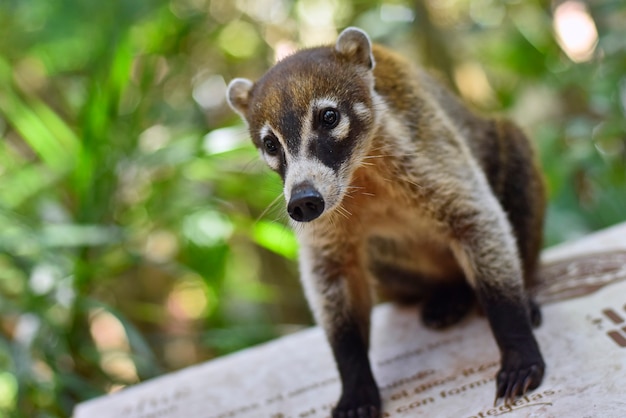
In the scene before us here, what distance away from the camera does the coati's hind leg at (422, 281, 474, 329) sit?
9.25 feet

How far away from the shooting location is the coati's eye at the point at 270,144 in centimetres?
223

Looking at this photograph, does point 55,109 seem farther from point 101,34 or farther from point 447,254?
point 447,254

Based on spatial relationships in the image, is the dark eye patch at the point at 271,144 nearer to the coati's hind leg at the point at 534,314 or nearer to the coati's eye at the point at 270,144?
the coati's eye at the point at 270,144

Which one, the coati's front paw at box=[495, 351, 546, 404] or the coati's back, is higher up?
the coati's back

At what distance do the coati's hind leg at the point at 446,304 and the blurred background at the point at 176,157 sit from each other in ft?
2.51

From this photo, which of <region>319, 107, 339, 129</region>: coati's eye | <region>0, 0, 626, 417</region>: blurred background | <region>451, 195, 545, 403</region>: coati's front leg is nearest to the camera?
<region>319, 107, 339, 129</region>: coati's eye

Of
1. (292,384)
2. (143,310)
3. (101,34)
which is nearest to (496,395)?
(292,384)

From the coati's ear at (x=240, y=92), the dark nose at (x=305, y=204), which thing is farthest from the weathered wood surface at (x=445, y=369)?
the coati's ear at (x=240, y=92)

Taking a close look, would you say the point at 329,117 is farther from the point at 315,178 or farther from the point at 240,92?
the point at 240,92

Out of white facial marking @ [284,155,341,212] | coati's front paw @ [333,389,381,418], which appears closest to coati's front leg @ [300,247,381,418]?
coati's front paw @ [333,389,381,418]

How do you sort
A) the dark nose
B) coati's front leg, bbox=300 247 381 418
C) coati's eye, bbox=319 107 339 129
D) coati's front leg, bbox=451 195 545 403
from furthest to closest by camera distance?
coati's front leg, bbox=300 247 381 418
coati's front leg, bbox=451 195 545 403
coati's eye, bbox=319 107 339 129
the dark nose

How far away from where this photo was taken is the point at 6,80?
407 cm

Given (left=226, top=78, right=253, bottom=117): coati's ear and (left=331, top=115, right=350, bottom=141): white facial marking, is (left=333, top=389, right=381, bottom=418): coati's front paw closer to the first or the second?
(left=331, top=115, right=350, bottom=141): white facial marking

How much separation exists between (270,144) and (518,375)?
1021 millimetres
